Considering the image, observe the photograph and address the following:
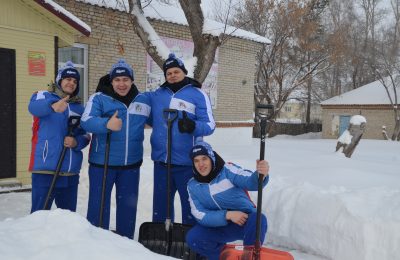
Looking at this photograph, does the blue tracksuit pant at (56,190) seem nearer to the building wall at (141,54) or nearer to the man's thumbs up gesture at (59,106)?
the man's thumbs up gesture at (59,106)

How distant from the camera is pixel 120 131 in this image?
3801 mm

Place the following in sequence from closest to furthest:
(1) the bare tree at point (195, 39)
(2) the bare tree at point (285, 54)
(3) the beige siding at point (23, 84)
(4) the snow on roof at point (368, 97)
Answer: (3) the beige siding at point (23, 84) → (1) the bare tree at point (195, 39) → (2) the bare tree at point (285, 54) → (4) the snow on roof at point (368, 97)

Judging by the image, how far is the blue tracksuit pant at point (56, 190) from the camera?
373 centimetres

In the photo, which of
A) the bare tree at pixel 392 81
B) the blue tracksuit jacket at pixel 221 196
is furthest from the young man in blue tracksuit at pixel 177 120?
the bare tree at pixel 392 81

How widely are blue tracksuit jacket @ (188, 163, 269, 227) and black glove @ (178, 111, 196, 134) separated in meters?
0.45

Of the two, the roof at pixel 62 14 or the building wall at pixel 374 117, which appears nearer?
the roof at pixel 62 14

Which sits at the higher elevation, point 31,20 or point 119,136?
point 31,20

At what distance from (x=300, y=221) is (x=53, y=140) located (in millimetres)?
2690

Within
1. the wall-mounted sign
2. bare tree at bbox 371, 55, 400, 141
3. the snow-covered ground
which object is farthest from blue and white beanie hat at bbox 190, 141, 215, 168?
bare tree at bbox 371, 55, 400, 141

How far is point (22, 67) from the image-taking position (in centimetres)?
708

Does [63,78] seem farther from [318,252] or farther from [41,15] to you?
[41,15]

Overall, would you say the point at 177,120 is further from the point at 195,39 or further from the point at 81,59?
the point at 81,59

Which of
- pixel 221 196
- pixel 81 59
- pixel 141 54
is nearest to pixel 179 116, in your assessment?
pixel 221 196

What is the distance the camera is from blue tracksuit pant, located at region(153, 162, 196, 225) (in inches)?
157
